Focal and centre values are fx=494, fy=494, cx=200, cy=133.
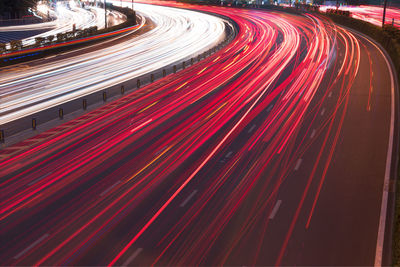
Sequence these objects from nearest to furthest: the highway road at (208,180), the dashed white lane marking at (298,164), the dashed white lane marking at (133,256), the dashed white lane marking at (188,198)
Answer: the dashed white lane marking at (133,256), the highway road at (208,180), the dashed white lane marking at (188,198), the dashed white lane marking at (298,164)

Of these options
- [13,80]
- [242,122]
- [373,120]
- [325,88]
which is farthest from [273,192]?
[13,80]

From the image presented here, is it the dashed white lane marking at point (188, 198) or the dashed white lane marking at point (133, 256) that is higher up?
the dashed white lane marking at point (133, 256)

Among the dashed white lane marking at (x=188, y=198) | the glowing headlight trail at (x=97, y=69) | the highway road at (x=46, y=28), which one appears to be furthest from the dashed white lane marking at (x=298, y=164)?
the highway road at (x=46, y=28)

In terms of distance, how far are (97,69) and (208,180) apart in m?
25.6

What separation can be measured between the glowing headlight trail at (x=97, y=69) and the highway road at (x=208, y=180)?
4.04 m

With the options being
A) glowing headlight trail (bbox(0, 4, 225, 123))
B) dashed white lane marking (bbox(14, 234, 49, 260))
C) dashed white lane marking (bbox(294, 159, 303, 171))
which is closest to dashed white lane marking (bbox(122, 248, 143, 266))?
dashed white lane marking (bbox(14, 234, 49, 260))

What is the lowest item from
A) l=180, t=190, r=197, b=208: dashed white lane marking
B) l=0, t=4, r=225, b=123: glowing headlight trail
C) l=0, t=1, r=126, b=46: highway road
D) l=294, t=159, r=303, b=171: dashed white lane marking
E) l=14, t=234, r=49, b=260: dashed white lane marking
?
l=0, t=1, r=126, b=46: highway road

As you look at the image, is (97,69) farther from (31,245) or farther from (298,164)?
(31,245)

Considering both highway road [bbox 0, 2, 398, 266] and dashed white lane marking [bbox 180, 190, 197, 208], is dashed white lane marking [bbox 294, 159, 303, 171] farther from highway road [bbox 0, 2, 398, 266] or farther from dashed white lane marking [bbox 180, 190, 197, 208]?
dashed white lane marking [bbox 180, 190, 197, 208]

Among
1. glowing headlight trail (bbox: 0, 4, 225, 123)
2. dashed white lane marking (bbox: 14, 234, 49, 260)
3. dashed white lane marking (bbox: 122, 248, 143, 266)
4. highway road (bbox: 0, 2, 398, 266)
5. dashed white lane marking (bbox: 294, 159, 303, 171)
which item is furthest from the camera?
glowing headlight trail (bbox: 0, 4, 225, 123)

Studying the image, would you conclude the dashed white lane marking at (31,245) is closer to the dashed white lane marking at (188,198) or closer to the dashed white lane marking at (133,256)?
the dashed white lane marking at (133,256)

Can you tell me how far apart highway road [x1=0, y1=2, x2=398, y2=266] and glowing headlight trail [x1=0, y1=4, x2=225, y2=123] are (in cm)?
404

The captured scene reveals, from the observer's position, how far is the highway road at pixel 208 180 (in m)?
13.6

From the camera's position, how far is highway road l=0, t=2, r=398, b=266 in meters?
13.6
